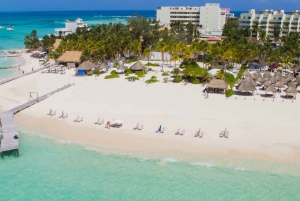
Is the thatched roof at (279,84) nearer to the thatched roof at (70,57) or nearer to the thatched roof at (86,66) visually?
the thatched roof at (86,66)

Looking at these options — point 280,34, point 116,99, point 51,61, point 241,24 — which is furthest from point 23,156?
point 241,24

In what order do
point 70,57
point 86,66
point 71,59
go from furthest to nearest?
point 70,57 → point 71,59 → point 86,66

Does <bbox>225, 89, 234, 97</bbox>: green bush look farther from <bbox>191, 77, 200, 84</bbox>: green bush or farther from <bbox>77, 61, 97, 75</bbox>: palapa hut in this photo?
<bbox>77, 61, 97, 75</bbox>: palapa hut

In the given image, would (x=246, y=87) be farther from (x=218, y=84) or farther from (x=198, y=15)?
(x=198, y=15)

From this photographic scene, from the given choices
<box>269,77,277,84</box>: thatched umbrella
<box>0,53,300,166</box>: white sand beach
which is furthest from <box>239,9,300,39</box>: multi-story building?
<box>0,53,300,166</box>: white sand beach

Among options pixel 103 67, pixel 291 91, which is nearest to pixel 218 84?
pixel 291 91

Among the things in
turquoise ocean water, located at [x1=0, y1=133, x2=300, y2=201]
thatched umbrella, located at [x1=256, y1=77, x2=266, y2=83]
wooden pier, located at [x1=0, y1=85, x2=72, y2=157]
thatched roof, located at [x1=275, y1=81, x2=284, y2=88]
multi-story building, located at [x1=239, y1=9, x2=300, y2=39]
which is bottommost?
turquoise ocean water, located at [x1=0, y1=133, x2=300, y2=201]

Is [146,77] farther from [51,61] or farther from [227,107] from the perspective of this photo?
[51,61]
